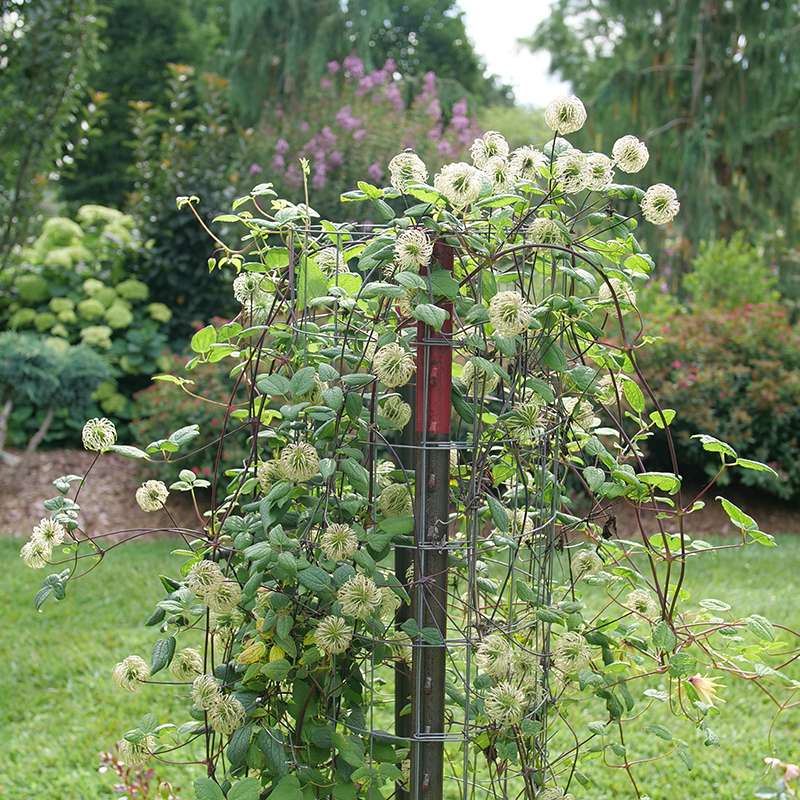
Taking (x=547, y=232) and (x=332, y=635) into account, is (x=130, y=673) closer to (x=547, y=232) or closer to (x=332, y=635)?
(x=332, y=635)

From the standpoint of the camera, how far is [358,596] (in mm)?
1303

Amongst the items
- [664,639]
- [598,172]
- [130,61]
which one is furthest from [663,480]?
[130,61]

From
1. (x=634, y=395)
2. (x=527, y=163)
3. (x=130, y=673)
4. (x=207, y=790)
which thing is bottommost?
(x=207, y=790)

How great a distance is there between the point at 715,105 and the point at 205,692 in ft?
32.6

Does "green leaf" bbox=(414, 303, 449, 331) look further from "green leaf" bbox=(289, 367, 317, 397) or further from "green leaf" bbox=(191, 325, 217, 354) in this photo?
"green leaf" bbox=(191, 325, 217, 354)

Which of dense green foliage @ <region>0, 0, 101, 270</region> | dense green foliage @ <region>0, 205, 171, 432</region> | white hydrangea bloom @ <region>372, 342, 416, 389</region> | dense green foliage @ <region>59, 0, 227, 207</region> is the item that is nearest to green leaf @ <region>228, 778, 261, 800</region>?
white hydrangea bloom @ <region>372, 342, 416, 389</region>

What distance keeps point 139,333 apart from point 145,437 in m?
1.47

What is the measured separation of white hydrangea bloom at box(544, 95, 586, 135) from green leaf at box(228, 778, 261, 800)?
3.34ft

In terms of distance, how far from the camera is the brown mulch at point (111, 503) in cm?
570

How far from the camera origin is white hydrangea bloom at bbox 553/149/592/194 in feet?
4.45

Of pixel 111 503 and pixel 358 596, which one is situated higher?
pixel 358 596

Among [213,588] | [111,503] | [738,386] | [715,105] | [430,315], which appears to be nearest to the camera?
[430,315]

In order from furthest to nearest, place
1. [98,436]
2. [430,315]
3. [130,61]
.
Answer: [130,61] → [98,436] → [430,315]

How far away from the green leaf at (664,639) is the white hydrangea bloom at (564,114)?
0.74 meters
